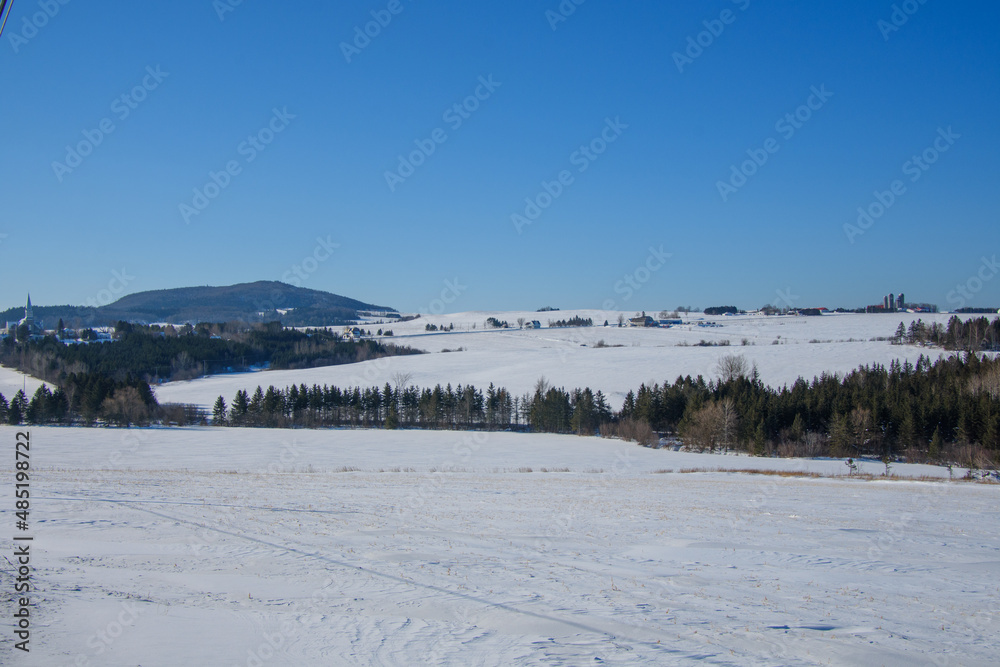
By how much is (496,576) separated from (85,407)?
68622mm

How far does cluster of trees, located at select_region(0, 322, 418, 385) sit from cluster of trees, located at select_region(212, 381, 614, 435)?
104 feet

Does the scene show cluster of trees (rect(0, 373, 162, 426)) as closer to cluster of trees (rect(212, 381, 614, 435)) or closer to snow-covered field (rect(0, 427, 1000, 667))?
cluster of trees (rect(212, 381, 614, 435))

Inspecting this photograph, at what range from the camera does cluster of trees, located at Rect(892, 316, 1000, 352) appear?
90.4 metres

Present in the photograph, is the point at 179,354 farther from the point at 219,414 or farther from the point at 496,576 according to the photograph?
the point at 496,576

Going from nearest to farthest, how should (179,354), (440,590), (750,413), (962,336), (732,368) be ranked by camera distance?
(440,590) → (750,413) → (732,368) → (962,336) → (179,354)

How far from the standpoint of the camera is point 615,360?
104062 mm

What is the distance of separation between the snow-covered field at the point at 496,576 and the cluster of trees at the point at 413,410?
48.5 meters

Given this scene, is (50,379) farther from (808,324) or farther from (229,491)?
(808,324)

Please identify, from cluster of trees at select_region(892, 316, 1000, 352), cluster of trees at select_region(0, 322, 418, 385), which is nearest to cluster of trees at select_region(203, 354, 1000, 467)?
cluster of trees at select_region(892, 316, 1000, 352)

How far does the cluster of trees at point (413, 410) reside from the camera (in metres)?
69.8

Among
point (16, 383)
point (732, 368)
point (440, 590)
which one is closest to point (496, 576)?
point (440, 590)

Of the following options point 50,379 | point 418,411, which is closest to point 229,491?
point 418,411

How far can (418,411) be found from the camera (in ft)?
244

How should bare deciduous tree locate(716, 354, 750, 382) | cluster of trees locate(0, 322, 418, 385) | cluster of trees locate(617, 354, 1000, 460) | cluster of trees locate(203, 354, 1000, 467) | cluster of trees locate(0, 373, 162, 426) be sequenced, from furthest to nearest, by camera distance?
cluster of trees locate(0, 322, 418, 385)
bare deciduous tree locate(716, 354, 750, 382)
cluster of trees locate(0, 373, 162, 426)
cluster of trees locate(203, 354, 1000, 467)
cluster of trees locate(617, 354, 1000, 460)
